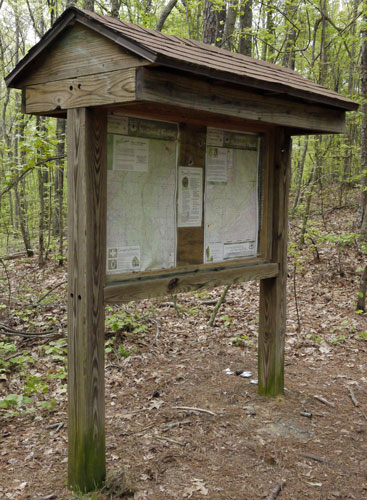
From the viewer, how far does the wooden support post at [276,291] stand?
4199 millimetres

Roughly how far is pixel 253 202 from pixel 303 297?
14.2 ft

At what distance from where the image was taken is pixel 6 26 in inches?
→ 798

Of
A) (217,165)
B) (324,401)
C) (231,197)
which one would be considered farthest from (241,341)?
(217,165)

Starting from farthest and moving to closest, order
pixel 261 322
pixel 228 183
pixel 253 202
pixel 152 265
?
pixel 261 322
pixel 253 202
pixel 228 183
pixel 152 265

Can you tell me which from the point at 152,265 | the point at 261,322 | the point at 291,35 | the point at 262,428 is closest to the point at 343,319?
the point at 261,322

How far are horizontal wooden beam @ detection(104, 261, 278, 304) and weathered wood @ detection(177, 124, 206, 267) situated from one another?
0.12 meters

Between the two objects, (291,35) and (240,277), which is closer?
(240,277)

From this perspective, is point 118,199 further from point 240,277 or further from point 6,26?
point 6,26

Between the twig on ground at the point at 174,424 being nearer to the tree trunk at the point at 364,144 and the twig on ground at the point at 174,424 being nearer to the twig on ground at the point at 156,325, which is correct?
the twig on ground at the point at 156,325

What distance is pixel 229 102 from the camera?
9.83 ft

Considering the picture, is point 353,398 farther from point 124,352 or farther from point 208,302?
point 208,302

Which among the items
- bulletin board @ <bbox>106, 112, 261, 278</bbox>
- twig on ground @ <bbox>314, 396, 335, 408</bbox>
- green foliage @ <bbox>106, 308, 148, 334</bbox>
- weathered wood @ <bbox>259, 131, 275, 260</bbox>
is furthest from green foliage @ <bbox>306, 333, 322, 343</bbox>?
bulletin board @ <bbox>106, 112, 261, 278</bbox>

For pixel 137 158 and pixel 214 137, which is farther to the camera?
pixel 214 137

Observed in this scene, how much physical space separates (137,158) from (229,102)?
0.72 metres
